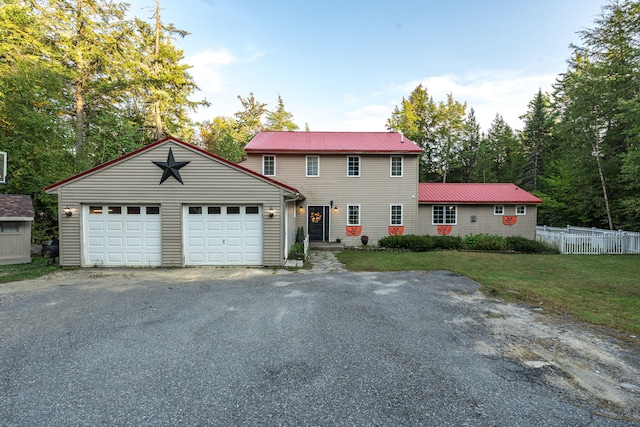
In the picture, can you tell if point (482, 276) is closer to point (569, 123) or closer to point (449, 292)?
point (449, 292)

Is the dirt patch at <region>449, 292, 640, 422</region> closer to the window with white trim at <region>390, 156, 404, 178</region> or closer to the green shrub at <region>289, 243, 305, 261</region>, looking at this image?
the green shrub at <region>289, 243, 305, 261</region>

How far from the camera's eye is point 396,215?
15.0m

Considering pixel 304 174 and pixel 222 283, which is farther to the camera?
pixel 304 174

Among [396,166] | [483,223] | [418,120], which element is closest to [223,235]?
[396,166]

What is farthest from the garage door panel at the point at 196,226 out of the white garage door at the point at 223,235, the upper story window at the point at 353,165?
the upper story window at the point at 353,165

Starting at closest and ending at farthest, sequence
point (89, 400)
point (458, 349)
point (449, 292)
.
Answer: point (89, 400) → point (458, 349) → point (449, 292)

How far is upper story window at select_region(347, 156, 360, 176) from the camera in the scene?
14898 mm

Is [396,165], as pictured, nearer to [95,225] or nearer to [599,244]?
[599,244]

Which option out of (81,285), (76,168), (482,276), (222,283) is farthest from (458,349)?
(76,168)

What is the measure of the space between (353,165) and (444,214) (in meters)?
5.99

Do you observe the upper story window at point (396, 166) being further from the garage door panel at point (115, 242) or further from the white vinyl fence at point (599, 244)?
the garage door panel at point (115, 242)

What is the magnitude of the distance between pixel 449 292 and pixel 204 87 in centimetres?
2212

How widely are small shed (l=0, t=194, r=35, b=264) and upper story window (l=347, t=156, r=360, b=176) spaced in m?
13.2

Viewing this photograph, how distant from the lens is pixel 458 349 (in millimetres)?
3744
